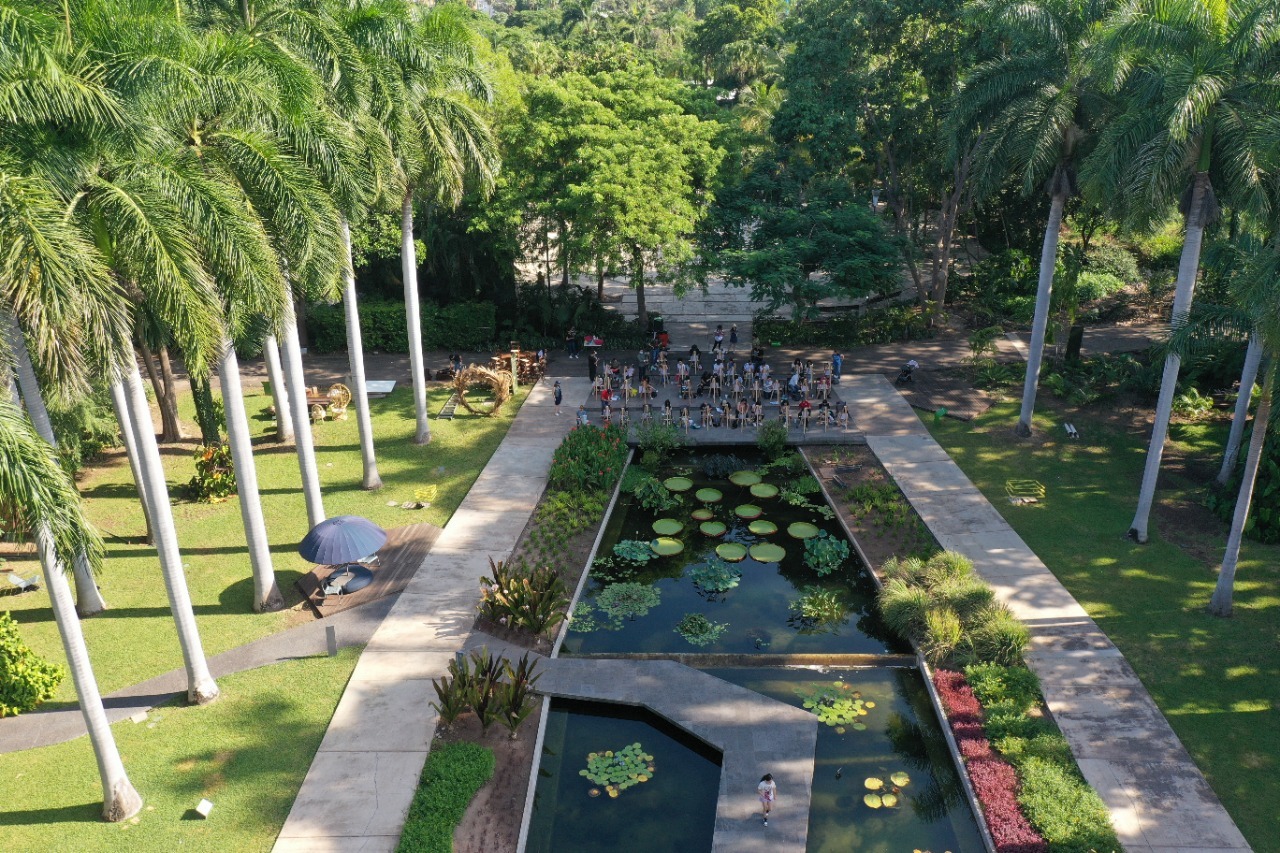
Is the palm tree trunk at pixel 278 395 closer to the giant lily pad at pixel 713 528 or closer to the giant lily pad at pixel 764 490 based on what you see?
the giant lily pad at pixel 713 528

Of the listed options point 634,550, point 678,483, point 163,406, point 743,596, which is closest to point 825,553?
point 743,596

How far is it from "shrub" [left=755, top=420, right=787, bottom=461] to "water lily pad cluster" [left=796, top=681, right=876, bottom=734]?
1157 cm

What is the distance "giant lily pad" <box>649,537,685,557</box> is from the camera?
78.3ft

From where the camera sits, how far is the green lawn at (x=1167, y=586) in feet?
52.6

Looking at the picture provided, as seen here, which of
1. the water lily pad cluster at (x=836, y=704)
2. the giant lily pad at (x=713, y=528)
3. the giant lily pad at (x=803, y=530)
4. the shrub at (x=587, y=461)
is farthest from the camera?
the shrub at (x=587, y=461)

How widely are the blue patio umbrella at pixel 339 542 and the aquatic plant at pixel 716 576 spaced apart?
7563mm

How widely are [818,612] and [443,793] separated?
9564 mm

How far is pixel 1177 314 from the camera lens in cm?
2114

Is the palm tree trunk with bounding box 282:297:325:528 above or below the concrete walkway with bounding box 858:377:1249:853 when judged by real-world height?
above

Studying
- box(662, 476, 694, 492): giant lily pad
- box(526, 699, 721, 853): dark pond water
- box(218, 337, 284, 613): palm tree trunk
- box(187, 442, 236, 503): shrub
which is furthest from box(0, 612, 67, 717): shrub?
box(662, 476, 694, 492): giant lily pad

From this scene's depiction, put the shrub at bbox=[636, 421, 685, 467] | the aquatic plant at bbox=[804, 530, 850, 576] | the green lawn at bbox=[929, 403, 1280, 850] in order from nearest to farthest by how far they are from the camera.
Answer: the green lawn at bbox=[929, 403, 1280, 850] → the aquatic plant at bbox=[804, 530, 850, 576] → the shrub at bbox=[636, 421, 685, 467]

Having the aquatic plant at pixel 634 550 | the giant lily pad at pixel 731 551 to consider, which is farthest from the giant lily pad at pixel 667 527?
the giant lily pad at pixel 731 551

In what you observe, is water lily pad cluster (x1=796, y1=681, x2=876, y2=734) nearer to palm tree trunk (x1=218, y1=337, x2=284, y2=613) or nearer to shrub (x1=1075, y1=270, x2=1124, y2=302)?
palm tree trunk (x1=218, y1=337, x2=284, y2=613)

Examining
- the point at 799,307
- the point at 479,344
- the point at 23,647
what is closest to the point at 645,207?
the point at 799,307
